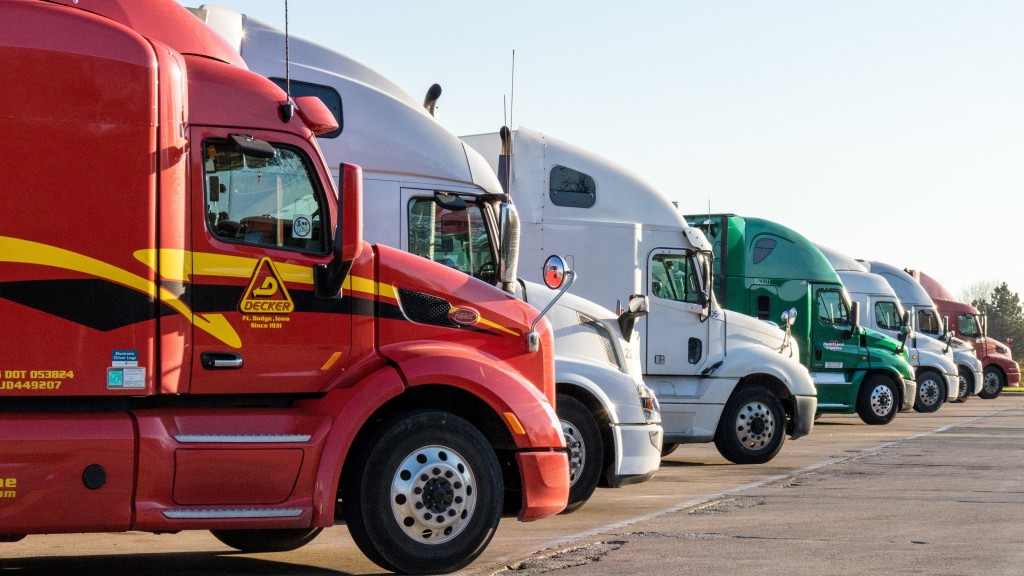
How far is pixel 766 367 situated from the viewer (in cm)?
1658

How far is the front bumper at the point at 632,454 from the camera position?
11.4m

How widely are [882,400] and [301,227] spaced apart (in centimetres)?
1906

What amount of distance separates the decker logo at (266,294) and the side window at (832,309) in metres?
17.0

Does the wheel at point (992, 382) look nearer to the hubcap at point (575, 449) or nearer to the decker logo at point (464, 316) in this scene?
the hubcap at point (575, 449)

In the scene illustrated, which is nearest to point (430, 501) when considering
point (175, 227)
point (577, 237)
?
point (175, 227)

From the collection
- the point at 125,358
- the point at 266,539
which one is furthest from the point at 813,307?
the point at 125,358

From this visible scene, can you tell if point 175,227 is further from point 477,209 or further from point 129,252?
point 477,209

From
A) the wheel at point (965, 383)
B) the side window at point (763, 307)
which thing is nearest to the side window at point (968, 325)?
the wheel at point (965, 383)

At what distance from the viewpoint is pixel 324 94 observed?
1133 centimetres

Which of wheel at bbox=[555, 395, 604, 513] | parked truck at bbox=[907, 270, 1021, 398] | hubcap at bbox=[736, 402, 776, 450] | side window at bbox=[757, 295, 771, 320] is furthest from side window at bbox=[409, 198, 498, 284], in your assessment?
parked truck at bbox=[907, 270, 1021, 398]

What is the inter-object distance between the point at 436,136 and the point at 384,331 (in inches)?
153

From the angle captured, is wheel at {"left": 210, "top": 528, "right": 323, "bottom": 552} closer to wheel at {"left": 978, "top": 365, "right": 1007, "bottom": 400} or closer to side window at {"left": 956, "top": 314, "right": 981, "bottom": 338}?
side window at {"left": 956, "top": 314, "right": 981, "bottom": 338}

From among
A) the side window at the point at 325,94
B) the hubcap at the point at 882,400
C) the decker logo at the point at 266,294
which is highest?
the side window at the point at 325,94

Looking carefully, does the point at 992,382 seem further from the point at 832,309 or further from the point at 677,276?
the point at 677,276
